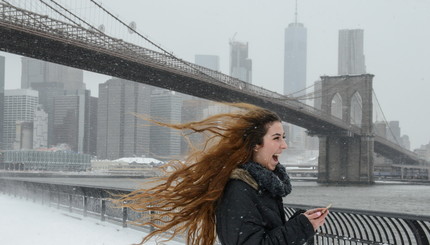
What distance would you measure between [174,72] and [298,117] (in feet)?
54.8

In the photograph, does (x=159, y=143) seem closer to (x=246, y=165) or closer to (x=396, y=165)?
(x=396, y=165)

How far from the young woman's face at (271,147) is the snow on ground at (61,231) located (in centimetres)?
718

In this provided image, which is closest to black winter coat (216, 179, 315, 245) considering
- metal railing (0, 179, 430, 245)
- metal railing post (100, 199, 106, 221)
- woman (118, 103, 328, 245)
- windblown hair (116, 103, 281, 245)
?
woman (118, 103, 328, 245)

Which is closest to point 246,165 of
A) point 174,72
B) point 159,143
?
point 174,72

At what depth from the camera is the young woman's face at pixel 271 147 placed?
245 centimetres

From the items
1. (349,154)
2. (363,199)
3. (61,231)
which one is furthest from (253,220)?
(349,154)

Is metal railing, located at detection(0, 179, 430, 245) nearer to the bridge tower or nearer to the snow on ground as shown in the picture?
the snow on ground

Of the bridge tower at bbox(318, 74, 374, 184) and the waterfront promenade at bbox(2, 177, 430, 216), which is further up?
the bridge tower at bbox(318, 74, 374, 184)

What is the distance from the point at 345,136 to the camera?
200 feet

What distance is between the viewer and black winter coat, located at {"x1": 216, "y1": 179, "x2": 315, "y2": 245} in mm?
2191

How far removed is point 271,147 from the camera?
2451 mm

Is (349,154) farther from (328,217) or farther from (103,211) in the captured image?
(328,217)

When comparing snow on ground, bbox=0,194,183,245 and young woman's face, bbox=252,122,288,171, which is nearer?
young woman's face, bbox=252,122,288,171

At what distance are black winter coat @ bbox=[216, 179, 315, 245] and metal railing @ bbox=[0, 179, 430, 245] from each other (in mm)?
2513
